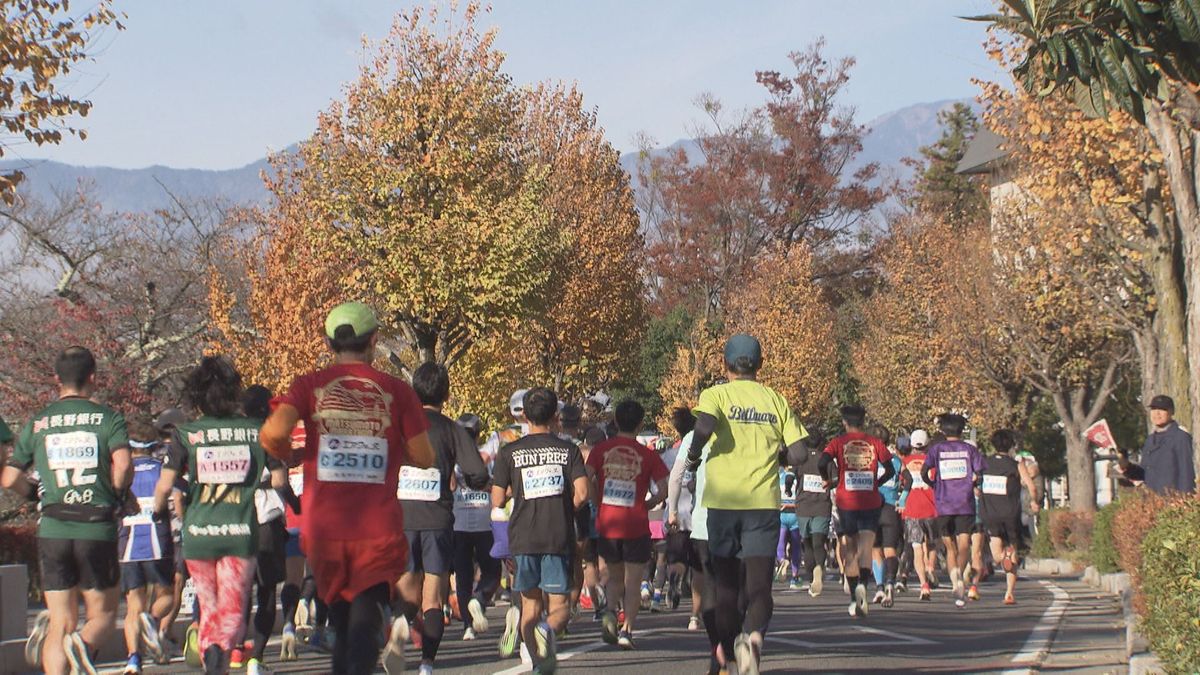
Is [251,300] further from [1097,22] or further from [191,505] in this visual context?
[1097,22]

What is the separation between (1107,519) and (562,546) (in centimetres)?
1406

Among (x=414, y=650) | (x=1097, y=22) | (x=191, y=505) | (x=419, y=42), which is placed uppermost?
(x=419, y=42)

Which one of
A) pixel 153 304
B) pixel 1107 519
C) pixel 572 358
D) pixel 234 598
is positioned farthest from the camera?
pixel 572 358

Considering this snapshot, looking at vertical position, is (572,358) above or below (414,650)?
above

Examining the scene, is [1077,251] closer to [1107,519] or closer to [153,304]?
[1107,519]

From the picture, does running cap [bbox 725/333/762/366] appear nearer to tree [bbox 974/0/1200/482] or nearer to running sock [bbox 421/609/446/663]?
running sock [bbox 421/609/446/663]

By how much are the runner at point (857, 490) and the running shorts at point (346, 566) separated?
9.87 m

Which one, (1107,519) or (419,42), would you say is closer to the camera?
(1107,519)

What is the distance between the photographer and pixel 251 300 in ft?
147

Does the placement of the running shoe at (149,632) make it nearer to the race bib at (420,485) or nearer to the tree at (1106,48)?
the race bib at (420,485)

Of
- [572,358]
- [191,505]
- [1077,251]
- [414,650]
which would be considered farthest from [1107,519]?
[572,358]

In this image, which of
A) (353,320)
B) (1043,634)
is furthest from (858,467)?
(353,320)

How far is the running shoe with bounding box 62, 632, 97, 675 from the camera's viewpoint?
932cm

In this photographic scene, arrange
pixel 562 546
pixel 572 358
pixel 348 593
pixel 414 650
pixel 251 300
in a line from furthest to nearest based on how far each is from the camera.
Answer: pixel 572 358, pixel 251 300, pixel 414 650, pixel 562 546, pixel 348 593
